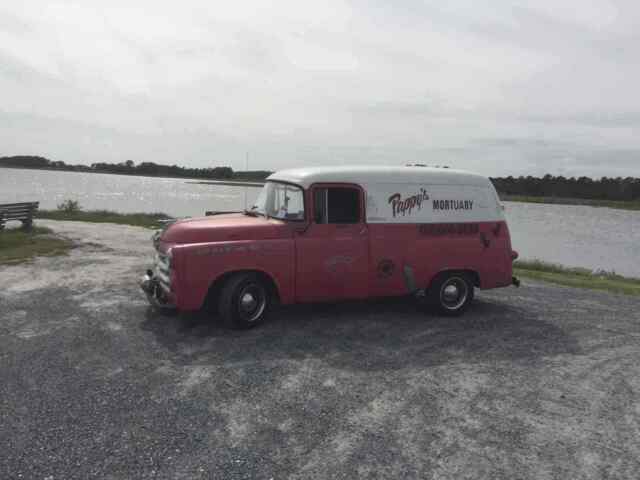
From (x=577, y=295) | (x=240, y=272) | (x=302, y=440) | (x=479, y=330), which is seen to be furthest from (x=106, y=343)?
(x=577, y=295)

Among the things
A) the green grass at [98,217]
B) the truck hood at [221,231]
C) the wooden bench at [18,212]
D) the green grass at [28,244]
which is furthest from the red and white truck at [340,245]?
the green grass at [98,217]

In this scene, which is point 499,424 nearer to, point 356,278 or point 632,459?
point 632,459

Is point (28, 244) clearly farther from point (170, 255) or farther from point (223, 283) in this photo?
point (223, 283)

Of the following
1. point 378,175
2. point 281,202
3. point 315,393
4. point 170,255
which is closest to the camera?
point 315,393

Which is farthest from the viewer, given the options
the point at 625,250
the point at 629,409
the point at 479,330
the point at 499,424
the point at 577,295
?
the point at 625,250

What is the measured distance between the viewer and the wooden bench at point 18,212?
17.9 m

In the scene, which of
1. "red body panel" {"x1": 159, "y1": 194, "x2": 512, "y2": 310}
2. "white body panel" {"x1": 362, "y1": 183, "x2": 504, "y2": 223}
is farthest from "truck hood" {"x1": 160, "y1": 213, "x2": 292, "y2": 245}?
"white body panel" {"x1": 362, "y1": 183, "x2": 504, "y2": 223}

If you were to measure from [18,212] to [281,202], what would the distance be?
1467 cm

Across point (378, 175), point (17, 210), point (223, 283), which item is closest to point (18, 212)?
point (17, 210)

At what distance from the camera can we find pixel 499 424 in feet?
16.4

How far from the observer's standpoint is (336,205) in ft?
26.4

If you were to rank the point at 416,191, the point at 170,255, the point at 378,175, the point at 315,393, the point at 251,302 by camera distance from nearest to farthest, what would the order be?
the point at 315,393 < the point at 170,255 < the point at 251,302 < the point at 378,175 < the point at 416,191

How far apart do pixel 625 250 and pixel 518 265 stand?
17.9 meters

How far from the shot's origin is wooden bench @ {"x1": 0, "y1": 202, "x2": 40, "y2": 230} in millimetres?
17875
